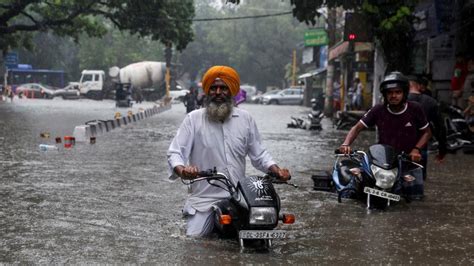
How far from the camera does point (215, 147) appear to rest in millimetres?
6355

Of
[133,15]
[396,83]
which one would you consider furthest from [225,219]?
[133,15]

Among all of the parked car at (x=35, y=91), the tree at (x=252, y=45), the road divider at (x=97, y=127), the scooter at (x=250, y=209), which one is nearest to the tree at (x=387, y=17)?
the road divider at (x=97, y=127)

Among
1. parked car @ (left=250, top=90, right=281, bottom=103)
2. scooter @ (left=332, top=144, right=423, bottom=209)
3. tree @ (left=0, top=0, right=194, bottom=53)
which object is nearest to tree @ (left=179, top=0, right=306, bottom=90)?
parked car @ (left=250, top=90, right=281, bottom=103)

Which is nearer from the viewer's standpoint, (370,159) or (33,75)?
(370,159)

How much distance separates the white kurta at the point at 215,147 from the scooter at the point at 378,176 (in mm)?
1913

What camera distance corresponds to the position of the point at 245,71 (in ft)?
262

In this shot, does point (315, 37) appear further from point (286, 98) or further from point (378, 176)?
point (378, 176)

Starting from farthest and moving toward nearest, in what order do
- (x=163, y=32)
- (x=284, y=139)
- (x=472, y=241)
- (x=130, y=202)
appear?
(x=163, y=32), (x=284, y=139), (x=130, y=202), (x=472, y=241)

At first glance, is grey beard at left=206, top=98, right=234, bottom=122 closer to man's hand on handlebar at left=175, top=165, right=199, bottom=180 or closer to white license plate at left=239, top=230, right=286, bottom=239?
man's hand on handlebar at left=175, top=165, right=199, bottom=180

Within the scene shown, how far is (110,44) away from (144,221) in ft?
233

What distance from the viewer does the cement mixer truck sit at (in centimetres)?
5950

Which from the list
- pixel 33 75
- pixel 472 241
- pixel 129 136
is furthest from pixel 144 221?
pixel 33 75

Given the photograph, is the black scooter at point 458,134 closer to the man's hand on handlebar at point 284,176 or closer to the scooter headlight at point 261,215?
the man's hand on handlebar at point 284,176

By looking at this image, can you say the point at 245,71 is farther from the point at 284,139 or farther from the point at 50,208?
the point at 50,208
